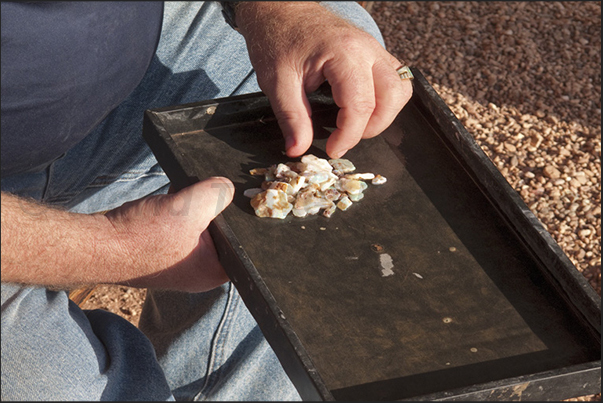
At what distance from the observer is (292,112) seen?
1.08 m

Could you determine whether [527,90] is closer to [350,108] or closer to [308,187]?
[350,108]

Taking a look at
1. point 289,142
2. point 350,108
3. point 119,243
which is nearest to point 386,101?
point 350,108

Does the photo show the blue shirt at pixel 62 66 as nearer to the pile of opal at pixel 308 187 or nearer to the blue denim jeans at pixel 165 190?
the blue denim jeans at pixel 165 190

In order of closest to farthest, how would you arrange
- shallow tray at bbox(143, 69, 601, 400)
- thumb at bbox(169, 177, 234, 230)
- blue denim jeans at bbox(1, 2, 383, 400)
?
1. shallow tray at bbox(143, 69, 601, 400)
2. thumb at bbox(169, 177, 234, 230)
3. blue denim jeans at bbox(1, 2, 383, 400)

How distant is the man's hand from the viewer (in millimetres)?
1082

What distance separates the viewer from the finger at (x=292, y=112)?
107 cm

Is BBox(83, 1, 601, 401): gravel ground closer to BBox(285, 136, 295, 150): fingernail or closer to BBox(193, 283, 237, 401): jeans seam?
BBox(193, 283, 237, 401): jeans seam

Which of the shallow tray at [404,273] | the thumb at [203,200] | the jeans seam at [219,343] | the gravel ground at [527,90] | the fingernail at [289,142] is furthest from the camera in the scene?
the gravel ground at [527,90]

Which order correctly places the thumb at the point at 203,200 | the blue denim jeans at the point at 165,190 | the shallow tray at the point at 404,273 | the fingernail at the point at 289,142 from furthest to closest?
the blue denim jeans at the point at 165,190
the fingernail at the point at 289,142
the thumb at the point at 203,200
the shallow tray at the point at 404,273

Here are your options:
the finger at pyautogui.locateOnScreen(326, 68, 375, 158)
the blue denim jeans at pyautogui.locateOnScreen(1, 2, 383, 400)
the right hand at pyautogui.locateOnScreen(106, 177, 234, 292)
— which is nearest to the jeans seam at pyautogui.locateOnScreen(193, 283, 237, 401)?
the blue denim jeans at pyautogui.locateOnScreen(1, 2, 383, 400)

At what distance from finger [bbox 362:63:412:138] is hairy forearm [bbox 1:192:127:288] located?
0.43 metres

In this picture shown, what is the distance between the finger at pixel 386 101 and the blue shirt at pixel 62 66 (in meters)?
0.37

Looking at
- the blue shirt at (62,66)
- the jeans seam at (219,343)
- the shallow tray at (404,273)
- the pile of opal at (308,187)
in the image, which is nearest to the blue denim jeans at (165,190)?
the jeans seam at (219,343)

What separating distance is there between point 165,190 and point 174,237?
0.48 m
